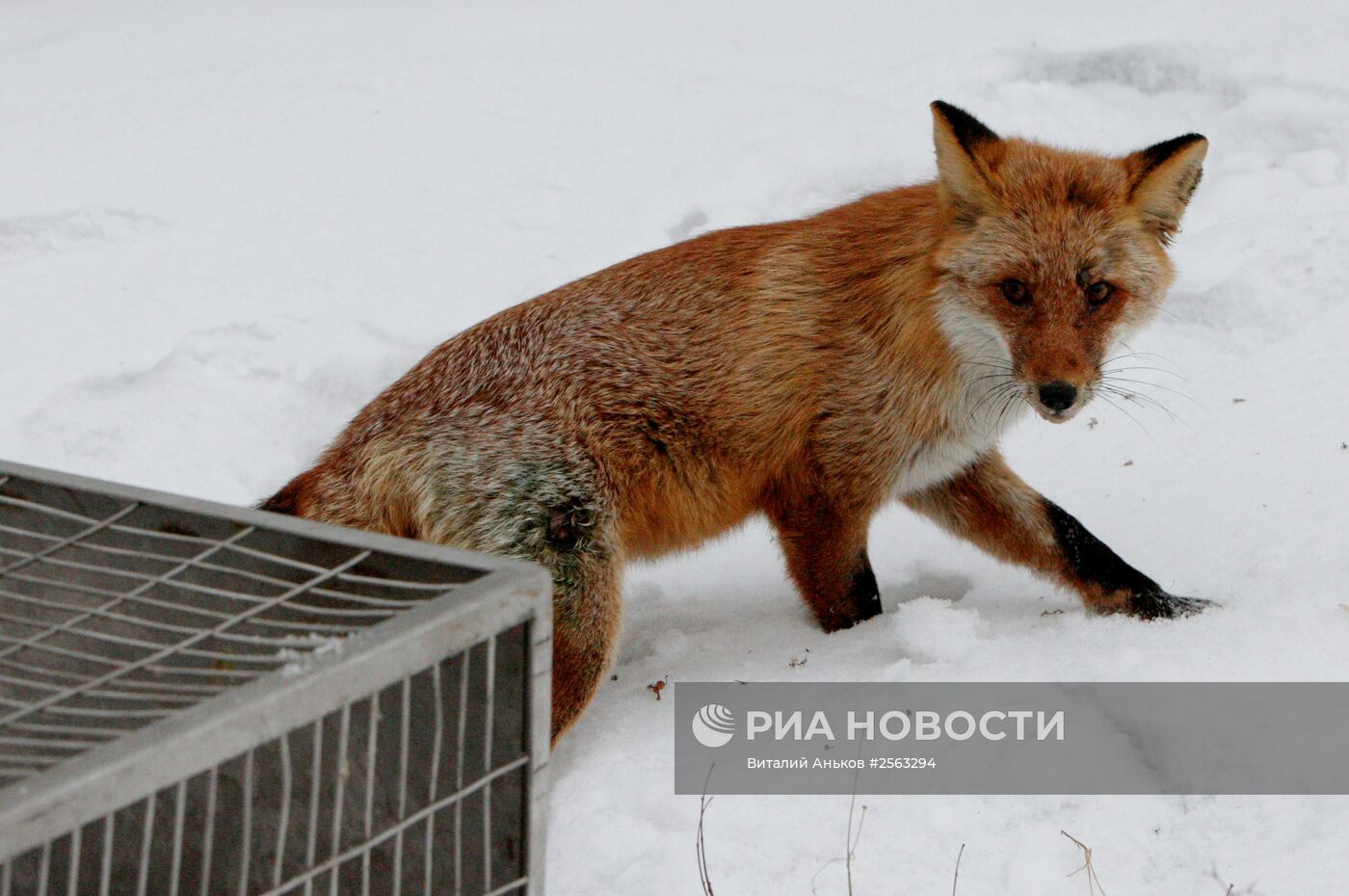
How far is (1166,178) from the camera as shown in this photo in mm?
3326

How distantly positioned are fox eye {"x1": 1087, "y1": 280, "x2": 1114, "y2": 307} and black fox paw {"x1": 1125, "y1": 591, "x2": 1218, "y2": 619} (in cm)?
89

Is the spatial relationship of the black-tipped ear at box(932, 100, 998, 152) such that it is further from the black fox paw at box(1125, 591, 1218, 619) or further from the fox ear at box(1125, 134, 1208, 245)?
the black fox paw at box(1125, 591, 1218, 619)

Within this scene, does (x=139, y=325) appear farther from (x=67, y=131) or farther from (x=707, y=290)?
(x=707, y=290)

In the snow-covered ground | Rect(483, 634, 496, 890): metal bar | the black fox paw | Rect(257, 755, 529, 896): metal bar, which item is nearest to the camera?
Rect(257, 755, 529, 896): metal bar

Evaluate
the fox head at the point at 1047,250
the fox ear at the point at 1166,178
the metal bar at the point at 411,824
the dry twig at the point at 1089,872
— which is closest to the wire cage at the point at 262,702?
the metal bar at the point at 411,824

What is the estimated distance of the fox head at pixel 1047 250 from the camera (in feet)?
10.6

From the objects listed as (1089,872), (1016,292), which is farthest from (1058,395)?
(1089,872)

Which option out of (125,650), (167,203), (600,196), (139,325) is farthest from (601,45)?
(125,650)

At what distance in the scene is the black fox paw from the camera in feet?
11.8

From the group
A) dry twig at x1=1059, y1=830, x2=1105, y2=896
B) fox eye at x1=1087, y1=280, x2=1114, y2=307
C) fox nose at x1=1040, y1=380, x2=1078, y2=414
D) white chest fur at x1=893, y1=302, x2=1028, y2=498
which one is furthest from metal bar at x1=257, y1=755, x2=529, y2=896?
fox eye at x1=1087, y1=280, x2=1114, y2=307

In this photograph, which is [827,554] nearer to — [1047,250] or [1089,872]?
[1047,250]

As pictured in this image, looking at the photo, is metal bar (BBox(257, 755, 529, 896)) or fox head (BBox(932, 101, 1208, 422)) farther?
fox head (BBox(932, 101, 1208, 422))

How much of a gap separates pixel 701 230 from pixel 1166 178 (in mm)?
2505

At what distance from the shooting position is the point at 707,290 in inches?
148
